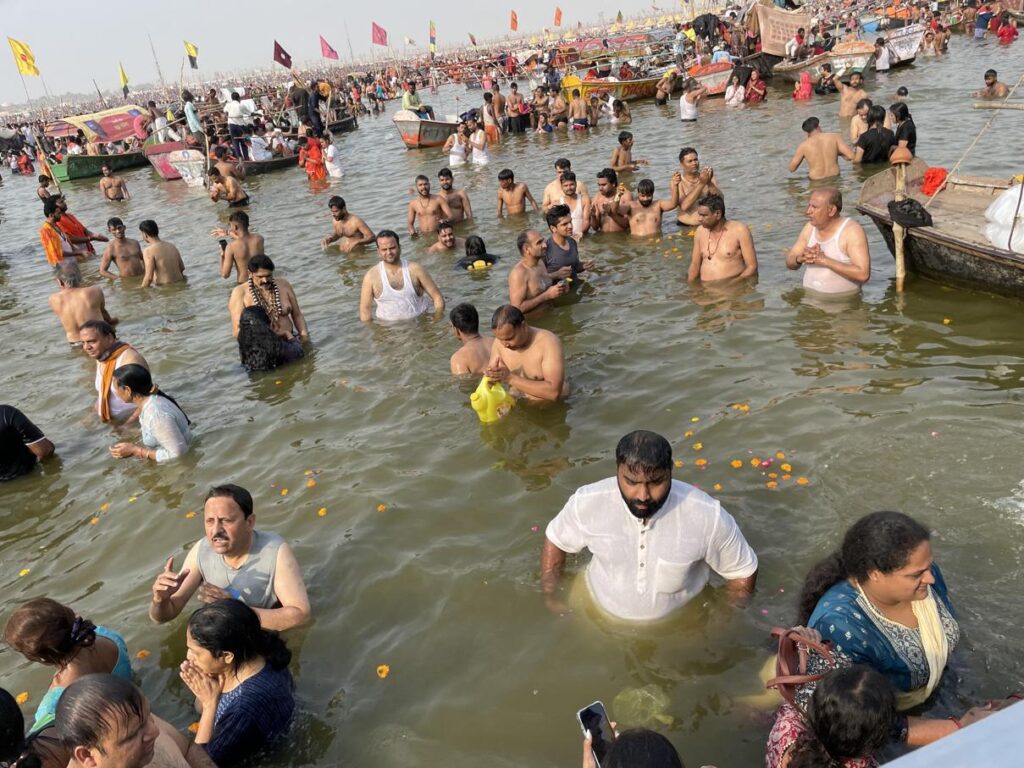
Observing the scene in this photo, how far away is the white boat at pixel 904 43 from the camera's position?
25.0m

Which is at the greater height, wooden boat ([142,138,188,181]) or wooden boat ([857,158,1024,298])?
wooden boat ([142,138,188,181])

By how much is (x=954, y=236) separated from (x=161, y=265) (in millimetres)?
11855

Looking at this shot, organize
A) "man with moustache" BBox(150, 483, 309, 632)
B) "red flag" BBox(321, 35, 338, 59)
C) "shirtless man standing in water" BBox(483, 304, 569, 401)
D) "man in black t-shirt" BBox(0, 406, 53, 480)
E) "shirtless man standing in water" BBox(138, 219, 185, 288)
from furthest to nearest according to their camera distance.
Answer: "red flag" BBox(321, 35, 338, 59) < "shirtless man standing in water" BBox(138, 219, 185, 288) < "man in black t-shirt" BBox(0, 406, 53, 480) < "shirtless man standing in water" BBox(483, 304, 569, 401) < "man with moustache" BBox(150, 483, 309, 632)

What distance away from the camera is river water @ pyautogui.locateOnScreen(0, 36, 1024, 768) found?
3.95 meters

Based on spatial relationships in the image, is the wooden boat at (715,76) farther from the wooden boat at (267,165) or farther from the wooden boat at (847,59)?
the wooden boat at (267,165)

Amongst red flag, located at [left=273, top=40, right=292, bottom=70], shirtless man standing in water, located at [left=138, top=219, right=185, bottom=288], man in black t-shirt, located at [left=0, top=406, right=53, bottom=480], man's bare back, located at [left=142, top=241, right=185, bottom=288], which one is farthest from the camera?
red flag, located at [left=273, top=40, right=292, bottom=70]

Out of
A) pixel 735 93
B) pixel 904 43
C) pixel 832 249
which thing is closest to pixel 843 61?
pixel 904 43

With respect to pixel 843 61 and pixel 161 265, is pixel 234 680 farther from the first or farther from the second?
pixel 843 61

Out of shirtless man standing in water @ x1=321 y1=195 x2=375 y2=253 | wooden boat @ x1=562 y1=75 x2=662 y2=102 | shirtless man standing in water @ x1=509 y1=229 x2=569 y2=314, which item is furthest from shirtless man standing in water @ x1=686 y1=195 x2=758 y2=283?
wooden boat @ x1=562 y1=75 x2=662 y2=102

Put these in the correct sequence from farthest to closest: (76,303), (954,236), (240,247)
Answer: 1. (240,247)
2. (76,303)
3. (954,236)

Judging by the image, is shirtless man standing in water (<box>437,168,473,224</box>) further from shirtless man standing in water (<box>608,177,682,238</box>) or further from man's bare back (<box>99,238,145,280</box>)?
man's bare back (<box>99,238,145,280</box>)

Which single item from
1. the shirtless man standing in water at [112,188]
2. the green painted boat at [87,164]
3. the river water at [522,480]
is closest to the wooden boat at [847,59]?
the river water at [522,480]

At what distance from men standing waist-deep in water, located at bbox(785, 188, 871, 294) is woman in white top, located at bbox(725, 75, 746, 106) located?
18.2 m

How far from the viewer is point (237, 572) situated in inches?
170
